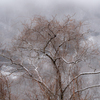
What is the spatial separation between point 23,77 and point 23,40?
8.17ft

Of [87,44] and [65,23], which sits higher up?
[65,23]

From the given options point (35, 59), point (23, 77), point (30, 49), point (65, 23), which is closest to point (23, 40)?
point (30, 49)

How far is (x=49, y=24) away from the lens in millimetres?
8648

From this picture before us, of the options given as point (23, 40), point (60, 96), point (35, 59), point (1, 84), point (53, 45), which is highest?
point (53, 45)

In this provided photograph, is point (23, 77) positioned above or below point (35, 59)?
below

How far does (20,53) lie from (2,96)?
3.97 metres

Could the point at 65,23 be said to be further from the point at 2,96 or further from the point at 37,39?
the point at 2,96

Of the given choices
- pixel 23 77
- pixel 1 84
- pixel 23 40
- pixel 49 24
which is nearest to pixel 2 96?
pixel 1 84

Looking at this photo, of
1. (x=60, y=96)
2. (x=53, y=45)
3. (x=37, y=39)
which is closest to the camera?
(x=60, y=96)

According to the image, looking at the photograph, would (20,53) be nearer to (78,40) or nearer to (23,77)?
(23,77)

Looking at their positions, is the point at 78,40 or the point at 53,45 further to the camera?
the point at 53,45

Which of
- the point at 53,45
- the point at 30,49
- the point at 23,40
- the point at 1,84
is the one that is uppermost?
the point at 53,45

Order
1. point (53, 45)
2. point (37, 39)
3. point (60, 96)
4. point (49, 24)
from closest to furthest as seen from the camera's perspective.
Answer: point (60, 96) < point (49, 24) < point (37, 39) < point (53, 45)

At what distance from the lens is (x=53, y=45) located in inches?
443
